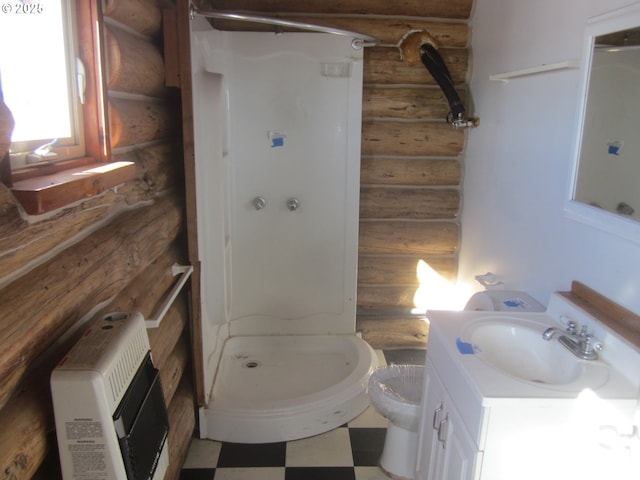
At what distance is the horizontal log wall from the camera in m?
2.99

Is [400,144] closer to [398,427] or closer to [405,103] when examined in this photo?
[405,103]

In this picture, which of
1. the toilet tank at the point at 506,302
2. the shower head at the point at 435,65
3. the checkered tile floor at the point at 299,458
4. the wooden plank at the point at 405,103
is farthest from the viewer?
the wooden plank at the point at 405,103

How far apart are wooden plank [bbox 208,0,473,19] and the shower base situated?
201 centimetres

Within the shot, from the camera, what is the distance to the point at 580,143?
5.98 ft

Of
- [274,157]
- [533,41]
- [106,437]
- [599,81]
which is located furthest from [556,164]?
[106,437]

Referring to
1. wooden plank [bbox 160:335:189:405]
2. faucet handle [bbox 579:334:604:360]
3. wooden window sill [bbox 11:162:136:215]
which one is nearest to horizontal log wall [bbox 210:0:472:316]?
wooden plank [bbox 160:335:189:405]

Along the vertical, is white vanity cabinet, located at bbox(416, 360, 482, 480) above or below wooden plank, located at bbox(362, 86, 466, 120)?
below

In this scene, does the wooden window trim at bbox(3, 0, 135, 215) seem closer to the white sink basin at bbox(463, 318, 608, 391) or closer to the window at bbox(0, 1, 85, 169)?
the window at bbox(0, 1, 85, 169)

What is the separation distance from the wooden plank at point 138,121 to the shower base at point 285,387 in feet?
4.46

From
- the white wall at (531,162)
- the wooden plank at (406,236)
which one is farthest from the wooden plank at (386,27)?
the wooden plank at (406,236)

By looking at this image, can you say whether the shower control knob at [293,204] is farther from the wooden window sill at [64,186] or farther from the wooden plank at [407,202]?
the wooden window sill at [64,186]

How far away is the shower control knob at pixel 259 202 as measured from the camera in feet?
9.87

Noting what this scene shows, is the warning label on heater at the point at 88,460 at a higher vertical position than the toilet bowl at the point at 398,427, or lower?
higher

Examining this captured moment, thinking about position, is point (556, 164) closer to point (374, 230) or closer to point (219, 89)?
point (374, 230)
